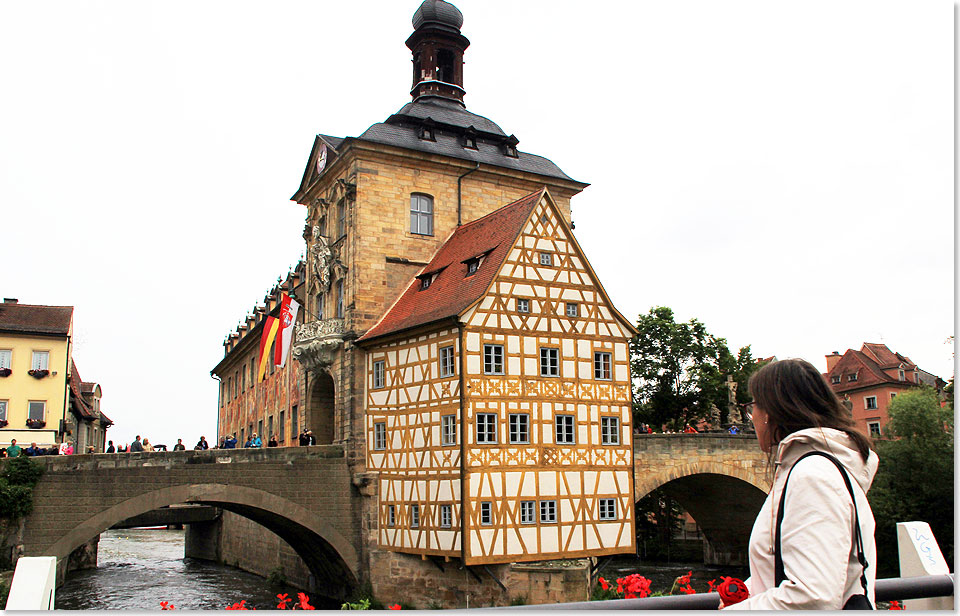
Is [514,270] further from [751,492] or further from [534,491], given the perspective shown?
[751,492]

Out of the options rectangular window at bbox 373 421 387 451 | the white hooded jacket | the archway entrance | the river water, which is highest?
the archway entrance

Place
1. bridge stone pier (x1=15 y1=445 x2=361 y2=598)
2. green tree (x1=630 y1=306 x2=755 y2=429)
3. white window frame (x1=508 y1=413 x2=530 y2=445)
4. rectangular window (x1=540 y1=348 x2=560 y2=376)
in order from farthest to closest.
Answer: green tree (x1=630 y1=306 x2=755 y2=429) < rectangular window (x1=540 y1=348 x2=560 y2=376) < white window frame (x1=508 y1=413 x2=530 y2=445) < bridge stone pier (x1=15 y1=445 x2=361 y2=598)

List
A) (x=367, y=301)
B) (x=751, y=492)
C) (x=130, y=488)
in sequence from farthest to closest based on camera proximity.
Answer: (x=751, y=492), (x=367, y=301), (x=130, y=488)

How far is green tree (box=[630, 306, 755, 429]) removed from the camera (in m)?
41.0

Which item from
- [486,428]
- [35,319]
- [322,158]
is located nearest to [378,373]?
[486,428]

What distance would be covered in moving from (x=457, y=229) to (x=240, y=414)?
2493 cm

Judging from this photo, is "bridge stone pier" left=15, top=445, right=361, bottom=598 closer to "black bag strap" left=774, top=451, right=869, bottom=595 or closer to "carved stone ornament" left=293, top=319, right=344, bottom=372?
"carved stone ornament" left=293, top=319, right=344, bottom=372

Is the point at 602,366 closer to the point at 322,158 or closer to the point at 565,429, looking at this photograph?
the point at 565,429

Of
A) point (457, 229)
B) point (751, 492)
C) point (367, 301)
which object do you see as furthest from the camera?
point (751, 492)

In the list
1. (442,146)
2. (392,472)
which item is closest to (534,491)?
(392,472)

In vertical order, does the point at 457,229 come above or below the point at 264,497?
above

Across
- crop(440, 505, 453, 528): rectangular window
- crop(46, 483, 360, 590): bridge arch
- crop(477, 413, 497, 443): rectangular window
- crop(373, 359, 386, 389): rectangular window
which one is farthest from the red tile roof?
crop(46, 483, 360, 590): bridge arch

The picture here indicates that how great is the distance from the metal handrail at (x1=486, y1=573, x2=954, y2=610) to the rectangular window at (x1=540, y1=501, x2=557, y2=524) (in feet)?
59.1

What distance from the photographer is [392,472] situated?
22734mm
